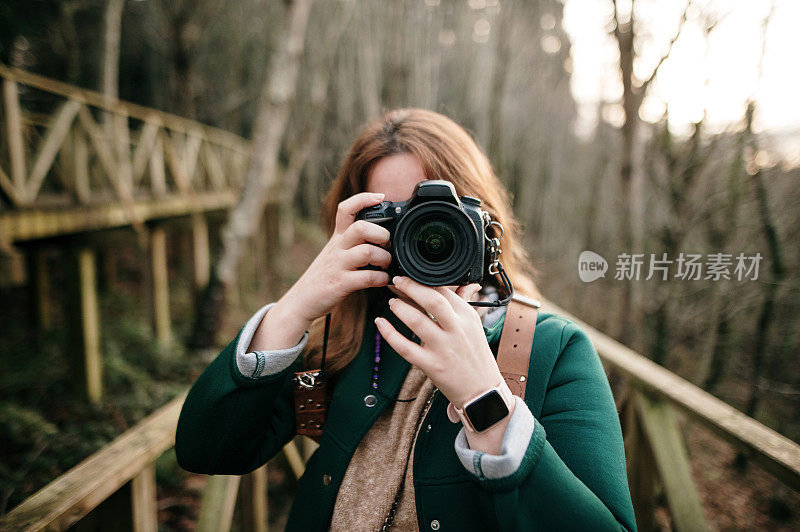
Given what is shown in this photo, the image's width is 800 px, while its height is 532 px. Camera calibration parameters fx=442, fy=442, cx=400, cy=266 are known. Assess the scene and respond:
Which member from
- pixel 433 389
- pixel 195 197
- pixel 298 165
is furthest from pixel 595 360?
pixel 298 165

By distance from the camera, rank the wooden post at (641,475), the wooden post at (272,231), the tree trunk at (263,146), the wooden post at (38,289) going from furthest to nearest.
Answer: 1. the wooden post at (272,231)
2. the wooden post at (38,289)
3. the tree trunk at (263,146)
4. the wooden post at (641,475)

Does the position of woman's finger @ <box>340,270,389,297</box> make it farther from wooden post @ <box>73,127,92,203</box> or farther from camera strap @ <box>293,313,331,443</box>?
wooden post @ <box>73,127,92,203</box>

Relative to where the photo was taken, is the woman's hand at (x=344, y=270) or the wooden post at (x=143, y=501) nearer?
the woman's hand at (x=344, y=270)

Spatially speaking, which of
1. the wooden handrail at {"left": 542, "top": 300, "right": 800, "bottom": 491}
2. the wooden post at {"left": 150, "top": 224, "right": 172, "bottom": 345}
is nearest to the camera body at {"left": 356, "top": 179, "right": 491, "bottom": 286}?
the wooden handrail at {"left": 542, "top": 300, "right": 800, "bottom": 491}

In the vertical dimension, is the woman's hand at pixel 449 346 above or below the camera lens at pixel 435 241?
Answer: below

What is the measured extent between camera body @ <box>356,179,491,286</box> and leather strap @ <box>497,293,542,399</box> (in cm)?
14

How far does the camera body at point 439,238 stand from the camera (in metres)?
0.89

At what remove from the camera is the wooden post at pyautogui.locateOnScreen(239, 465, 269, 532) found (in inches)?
67.2

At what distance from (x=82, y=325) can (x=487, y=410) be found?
4.48 meters

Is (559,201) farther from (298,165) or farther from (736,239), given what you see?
(736,239)

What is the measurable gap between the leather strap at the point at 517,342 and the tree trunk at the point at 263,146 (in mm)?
→ 3940

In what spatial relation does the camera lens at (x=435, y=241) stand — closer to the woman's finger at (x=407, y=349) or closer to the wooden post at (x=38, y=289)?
the woman's finger at (x=407, y=349)

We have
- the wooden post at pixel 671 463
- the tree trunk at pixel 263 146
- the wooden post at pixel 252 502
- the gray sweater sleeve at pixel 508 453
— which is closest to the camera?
the gray sweater sleeve at pixel 508 453

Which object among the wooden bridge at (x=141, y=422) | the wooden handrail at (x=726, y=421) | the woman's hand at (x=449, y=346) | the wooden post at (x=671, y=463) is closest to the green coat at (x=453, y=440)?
the woman's hand at (x=449, y=346)
